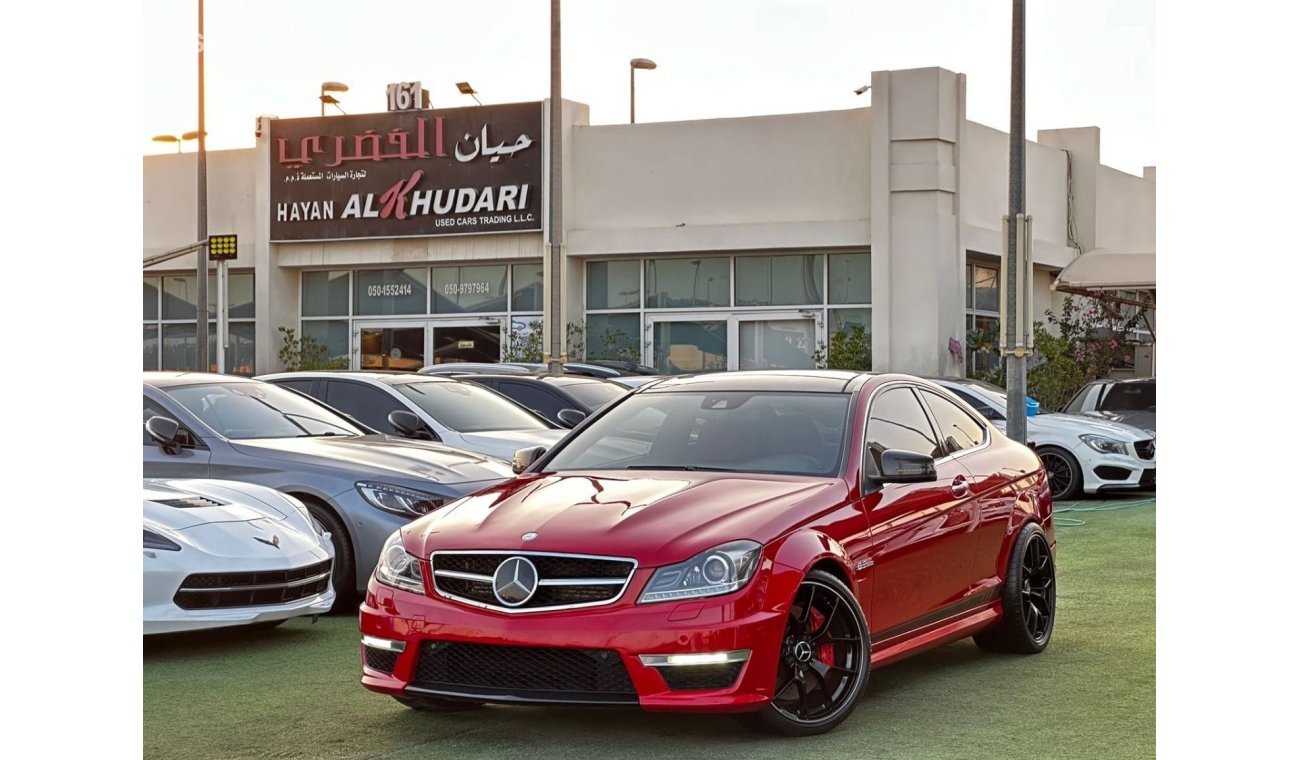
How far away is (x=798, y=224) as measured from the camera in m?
30.8

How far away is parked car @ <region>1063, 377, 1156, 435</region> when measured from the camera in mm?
20792

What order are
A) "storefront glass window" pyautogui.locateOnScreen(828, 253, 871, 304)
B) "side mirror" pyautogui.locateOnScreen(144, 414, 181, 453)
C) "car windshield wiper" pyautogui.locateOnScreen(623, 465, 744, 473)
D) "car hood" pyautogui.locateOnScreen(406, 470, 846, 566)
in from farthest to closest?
"storefront glass window" pyautogui.locateOnScreen(828, 253, 871, 304) < "side mirror" pyautogui.locateOnScreen(144, 414, 181, 453) < "car windshield wiper" pyautogui.locateOnScreen(623, 465, 744, 473) < "car hood" pyautogui.locateOnScreen(406, 470, 846, 566)

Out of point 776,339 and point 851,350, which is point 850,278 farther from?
point 776,339

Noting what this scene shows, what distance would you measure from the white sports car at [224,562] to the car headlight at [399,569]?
2025mm

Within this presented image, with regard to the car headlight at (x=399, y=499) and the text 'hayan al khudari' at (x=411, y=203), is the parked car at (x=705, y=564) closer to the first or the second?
the car headlight at (x=399, y=499)

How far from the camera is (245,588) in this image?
29.0ft

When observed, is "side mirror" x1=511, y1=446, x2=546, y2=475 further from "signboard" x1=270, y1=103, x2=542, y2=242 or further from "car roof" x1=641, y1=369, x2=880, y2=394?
"signboard" x1=270, y1=103, x2=542, y2=242

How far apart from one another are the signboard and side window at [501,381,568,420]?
16.0 meters

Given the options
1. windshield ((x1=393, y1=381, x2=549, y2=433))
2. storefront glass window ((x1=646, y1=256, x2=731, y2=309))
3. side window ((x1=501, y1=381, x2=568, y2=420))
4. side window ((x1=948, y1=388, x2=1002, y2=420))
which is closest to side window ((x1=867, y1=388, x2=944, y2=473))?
windshield ((x1=393, y1=381, x2=549, y2=433))

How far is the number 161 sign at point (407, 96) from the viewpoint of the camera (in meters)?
33.4

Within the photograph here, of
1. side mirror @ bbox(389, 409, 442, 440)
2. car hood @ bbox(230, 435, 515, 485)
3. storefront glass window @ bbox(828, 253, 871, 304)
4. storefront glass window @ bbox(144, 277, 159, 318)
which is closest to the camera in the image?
car hood @ bbox(230, 435, 515, 485)

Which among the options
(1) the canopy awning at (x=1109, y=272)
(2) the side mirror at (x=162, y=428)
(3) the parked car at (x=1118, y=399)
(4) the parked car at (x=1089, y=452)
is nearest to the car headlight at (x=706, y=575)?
(2) the side mirror at (x=162, y=428)

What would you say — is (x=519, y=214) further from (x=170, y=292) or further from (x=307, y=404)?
(x=307, y=404)

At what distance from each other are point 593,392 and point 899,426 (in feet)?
27.8
